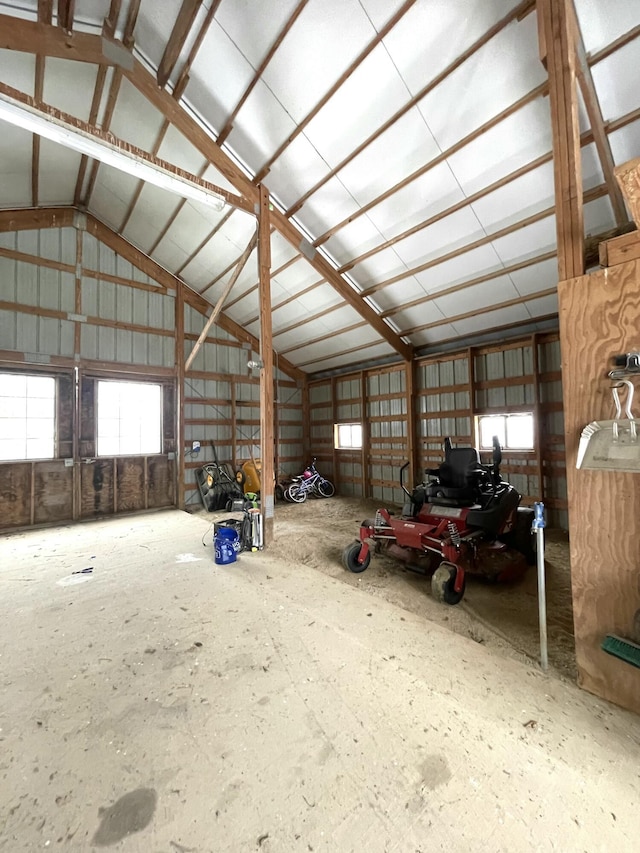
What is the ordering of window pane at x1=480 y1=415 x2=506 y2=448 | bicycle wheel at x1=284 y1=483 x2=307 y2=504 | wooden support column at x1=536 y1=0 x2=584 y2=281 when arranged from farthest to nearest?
bicycle wheel at x1=284 y1=483 x2=307 y2=504, window pane at x1=480 y1=415 x2=506 y2=448, wooden support column at x1=536 y1=0 x2=584 y2=281

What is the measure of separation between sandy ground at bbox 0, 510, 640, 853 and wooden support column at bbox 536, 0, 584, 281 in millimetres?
2397

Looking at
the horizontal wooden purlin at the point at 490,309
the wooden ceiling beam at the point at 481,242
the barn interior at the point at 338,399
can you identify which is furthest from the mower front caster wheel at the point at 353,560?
the horizontal wooden purlin at the point at 490,309

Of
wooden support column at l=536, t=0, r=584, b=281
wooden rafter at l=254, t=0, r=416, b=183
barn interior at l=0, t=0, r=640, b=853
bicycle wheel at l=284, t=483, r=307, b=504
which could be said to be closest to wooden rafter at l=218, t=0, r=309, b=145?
barn interior at l=0, t=0, r=640, b=853

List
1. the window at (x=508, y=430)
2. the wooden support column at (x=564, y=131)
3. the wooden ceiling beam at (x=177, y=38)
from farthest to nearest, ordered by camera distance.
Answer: the window at (x=508, y=430) < the wooden ceiling beam at (x=177, y=38) < the wooden support column at (x=564, y=131)

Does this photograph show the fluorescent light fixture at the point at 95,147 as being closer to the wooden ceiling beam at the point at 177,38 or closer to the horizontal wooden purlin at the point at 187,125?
the horizontal wooden purlin at the point at 187,125

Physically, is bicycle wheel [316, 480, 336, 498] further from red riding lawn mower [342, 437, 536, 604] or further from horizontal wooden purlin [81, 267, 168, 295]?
horizontal wooden purlin [81, 267, 168, 295]

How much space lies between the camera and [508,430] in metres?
6.24

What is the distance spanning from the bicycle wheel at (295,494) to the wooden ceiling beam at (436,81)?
6.25 meters

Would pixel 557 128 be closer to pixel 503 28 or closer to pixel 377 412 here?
pixel 503 28

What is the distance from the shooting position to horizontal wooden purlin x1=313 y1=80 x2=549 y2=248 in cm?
337

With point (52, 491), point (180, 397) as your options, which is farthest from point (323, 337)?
point (52, 491)

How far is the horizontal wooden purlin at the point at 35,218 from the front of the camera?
232 inches

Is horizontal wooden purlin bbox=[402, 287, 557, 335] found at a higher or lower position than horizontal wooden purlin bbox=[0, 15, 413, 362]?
lower

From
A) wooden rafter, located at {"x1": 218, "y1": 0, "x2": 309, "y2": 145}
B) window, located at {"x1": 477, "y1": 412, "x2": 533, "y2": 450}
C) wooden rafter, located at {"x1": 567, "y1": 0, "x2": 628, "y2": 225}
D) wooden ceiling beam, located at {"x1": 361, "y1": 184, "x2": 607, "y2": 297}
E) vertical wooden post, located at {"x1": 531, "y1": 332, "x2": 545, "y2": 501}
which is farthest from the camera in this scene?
window, located at {"x1": 477, "y1": 412, "x2": 533, "y2": 450}
